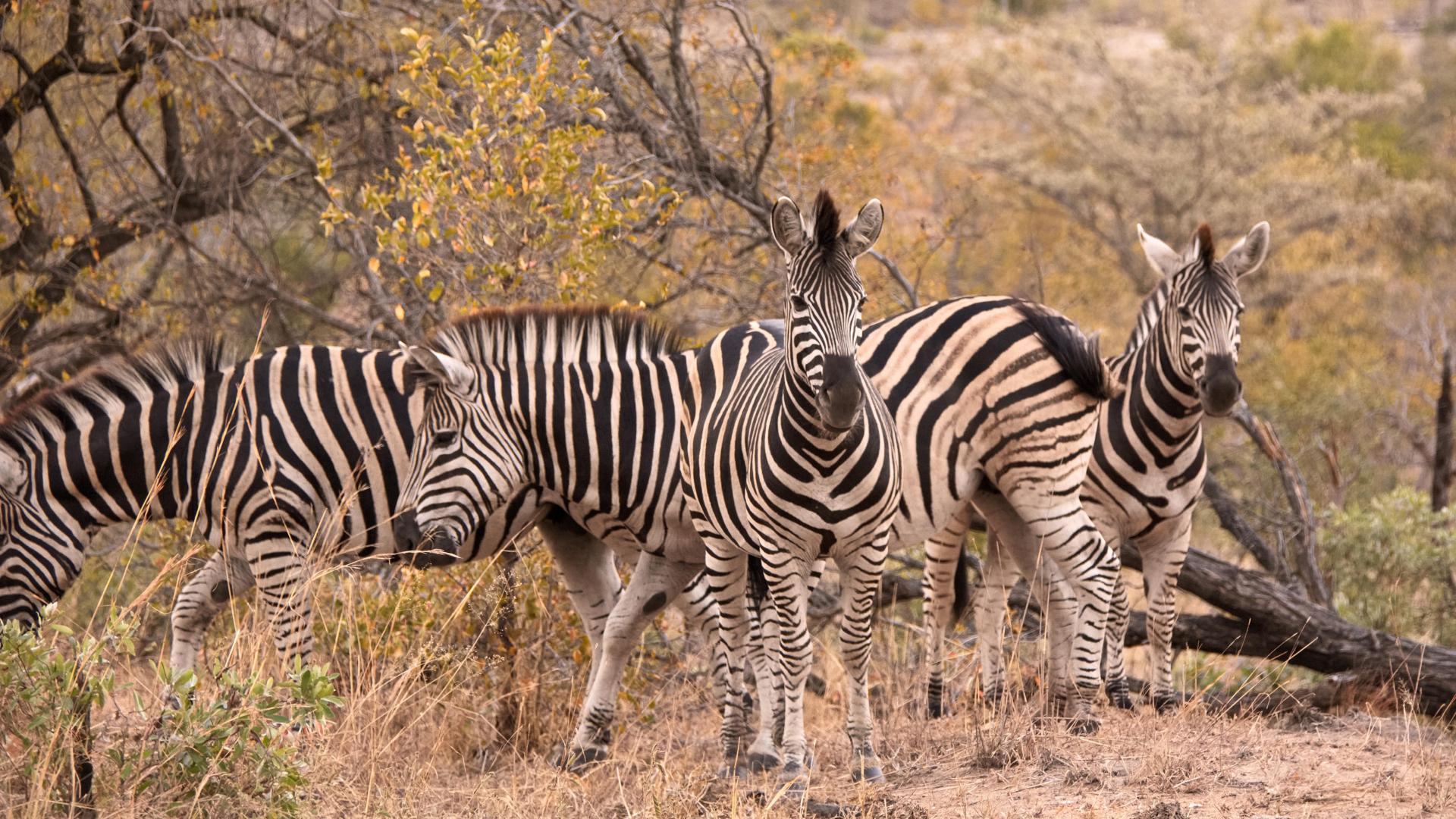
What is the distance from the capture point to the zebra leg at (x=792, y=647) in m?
5.17

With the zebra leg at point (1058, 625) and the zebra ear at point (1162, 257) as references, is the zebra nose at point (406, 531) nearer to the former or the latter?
the zebra leg at point (1058, 625)

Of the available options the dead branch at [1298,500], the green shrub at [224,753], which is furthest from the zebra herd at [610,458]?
the dead branch at [1298,500]

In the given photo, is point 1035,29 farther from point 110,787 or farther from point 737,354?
point 110,787

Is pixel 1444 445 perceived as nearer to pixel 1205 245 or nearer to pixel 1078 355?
pixel 1205 245

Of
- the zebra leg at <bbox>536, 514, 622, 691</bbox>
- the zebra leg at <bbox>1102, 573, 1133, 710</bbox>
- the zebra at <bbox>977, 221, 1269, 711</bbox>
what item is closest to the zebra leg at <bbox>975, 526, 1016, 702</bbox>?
the zebra at <bbox>977, 221, 1269, 711</bbox>

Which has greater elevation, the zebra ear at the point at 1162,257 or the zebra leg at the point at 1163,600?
the zebra ear at the point at 1162,257

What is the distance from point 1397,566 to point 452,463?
22.5 feet

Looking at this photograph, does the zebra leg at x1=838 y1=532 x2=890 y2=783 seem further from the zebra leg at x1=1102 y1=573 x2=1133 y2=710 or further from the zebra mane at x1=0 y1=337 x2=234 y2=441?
the zebra mane at x1=0 y1=337 x2=234 y2=441

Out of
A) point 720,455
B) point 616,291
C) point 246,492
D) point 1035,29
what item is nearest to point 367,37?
point 616,291

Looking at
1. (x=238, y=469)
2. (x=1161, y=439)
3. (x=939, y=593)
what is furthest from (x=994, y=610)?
(x=238, y=469)

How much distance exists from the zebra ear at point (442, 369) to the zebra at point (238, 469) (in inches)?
9.1

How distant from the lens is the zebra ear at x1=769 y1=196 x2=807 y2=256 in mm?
4824

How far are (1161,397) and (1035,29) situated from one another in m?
32.9

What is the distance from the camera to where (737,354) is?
5.94m
